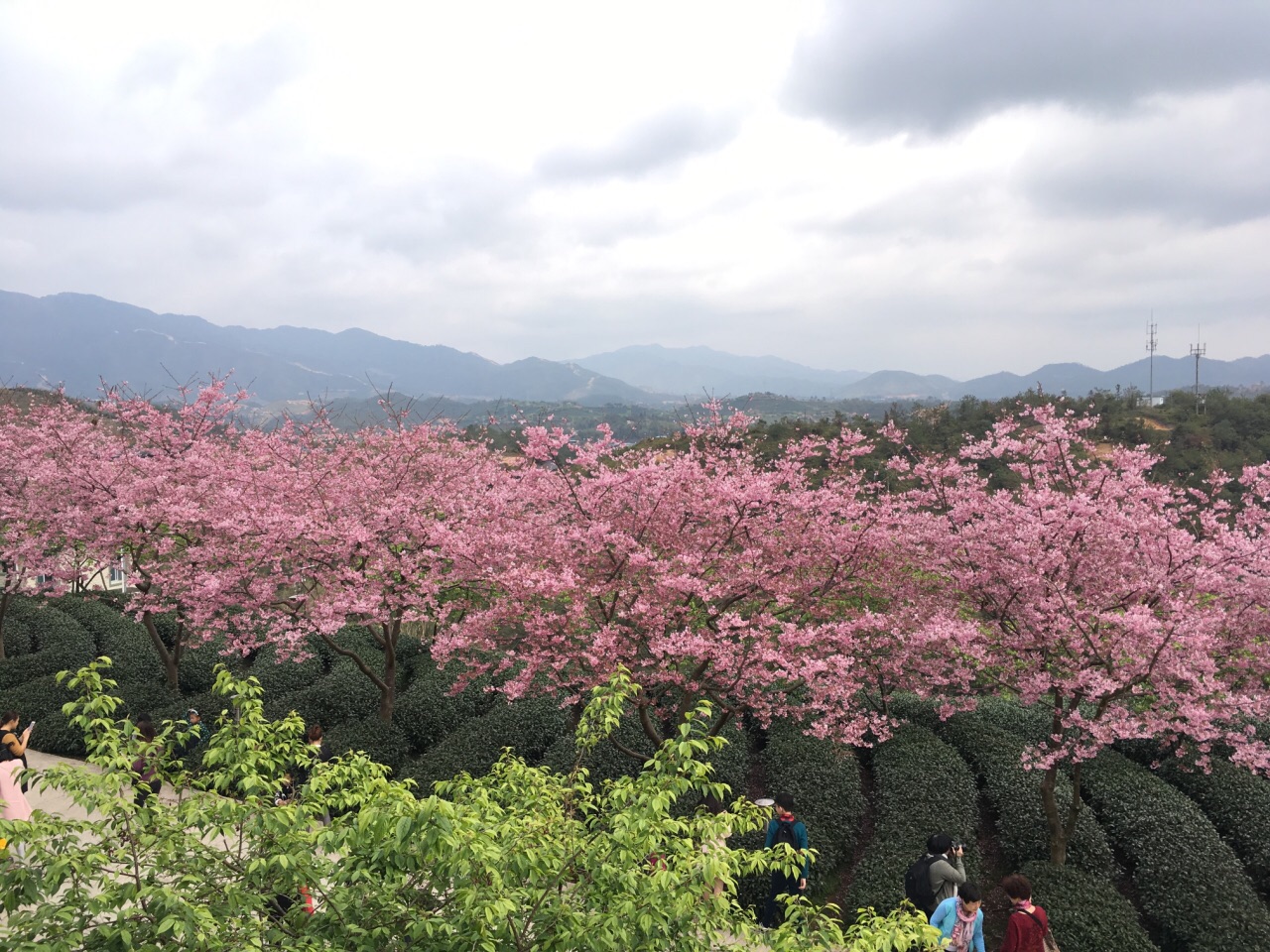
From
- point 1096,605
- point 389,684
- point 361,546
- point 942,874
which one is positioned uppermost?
point 361,546

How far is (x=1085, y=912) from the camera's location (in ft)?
26.1

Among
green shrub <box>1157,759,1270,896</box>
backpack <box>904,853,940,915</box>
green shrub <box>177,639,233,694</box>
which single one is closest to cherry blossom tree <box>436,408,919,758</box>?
backpack <box>904,853,940,915</box>

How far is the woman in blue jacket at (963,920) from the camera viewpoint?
22.4 ft

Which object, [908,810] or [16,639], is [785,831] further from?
[16,639]

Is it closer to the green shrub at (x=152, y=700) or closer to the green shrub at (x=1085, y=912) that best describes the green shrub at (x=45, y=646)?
the green shrub at (x=152, y=700)

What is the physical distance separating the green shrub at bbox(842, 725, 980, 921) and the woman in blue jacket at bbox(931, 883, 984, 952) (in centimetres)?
150

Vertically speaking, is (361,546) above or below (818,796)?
above

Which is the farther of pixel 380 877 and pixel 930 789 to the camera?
pixel 930 789

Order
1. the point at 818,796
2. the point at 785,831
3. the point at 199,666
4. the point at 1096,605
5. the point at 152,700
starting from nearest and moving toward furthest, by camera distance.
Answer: the point at 785,831 → the point at 1096,605 → the point at 818,796 → the point at 152,700 → the point at 199,666

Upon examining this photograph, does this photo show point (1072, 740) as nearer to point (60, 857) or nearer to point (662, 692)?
point (662, 692)

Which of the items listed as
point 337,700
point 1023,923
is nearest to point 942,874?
point 1023,923

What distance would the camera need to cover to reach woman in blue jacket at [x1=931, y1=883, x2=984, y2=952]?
6.82 m

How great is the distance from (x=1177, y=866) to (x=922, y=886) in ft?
12.5

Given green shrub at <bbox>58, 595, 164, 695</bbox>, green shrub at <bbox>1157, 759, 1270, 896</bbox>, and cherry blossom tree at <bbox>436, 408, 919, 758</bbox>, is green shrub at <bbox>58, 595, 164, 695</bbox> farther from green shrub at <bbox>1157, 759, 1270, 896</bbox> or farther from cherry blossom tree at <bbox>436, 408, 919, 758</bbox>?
green shrub at <bbox>1157, 759, 1270, 896</bbox>
